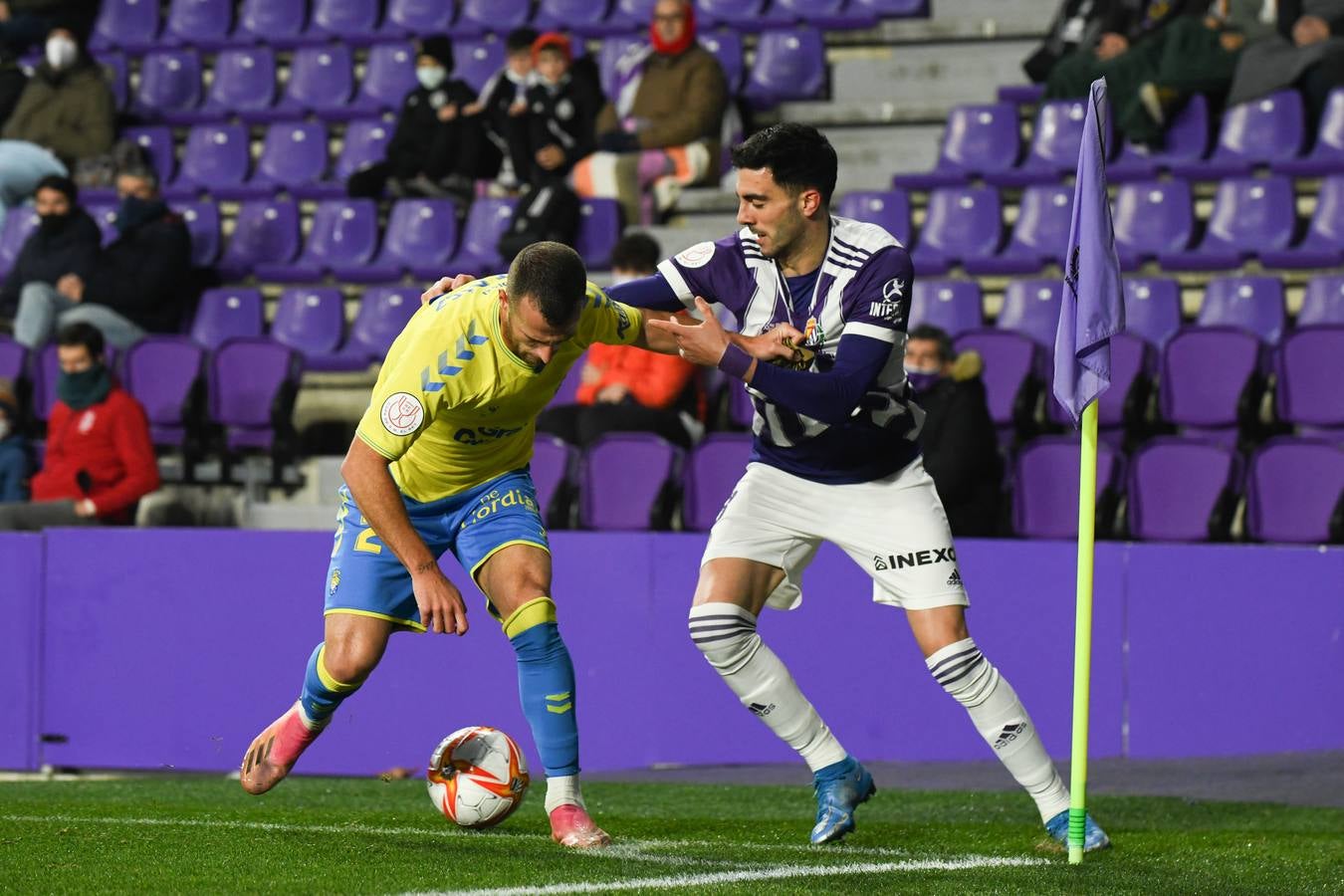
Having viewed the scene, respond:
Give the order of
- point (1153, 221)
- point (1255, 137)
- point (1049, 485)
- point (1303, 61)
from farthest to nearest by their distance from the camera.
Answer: point (1255, 137), point (1303, 61), point (1153, 221), point (1049, 485)

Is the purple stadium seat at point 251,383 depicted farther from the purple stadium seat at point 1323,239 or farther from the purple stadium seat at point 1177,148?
the purple stadium seat at point 1323,239

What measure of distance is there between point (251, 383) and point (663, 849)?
25.4ft

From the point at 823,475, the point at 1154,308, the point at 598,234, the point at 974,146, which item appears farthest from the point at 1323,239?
the point at 823,475

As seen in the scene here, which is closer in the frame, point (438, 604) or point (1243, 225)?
point (438, 604)

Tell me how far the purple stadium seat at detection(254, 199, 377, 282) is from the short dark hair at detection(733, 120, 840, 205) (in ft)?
31.0

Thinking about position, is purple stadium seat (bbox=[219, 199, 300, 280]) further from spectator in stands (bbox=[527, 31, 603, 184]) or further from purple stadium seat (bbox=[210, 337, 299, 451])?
purple stadium seat (bbox=[210, 337, 299, 451])

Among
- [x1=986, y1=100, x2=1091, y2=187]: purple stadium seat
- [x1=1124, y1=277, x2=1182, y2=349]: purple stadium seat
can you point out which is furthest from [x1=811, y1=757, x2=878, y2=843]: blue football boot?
[x1=986, y1=100, x2=1091, y2=187]: purple stadium seat

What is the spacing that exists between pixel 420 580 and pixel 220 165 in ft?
38.6

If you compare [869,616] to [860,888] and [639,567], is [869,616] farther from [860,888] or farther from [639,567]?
[860,888]

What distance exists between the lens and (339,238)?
15.2 metres

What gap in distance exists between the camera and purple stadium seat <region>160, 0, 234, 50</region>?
18.0m

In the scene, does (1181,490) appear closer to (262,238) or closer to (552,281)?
(552,281)

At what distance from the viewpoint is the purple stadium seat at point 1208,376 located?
10773mm

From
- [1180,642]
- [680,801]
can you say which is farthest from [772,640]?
[1180,642]
